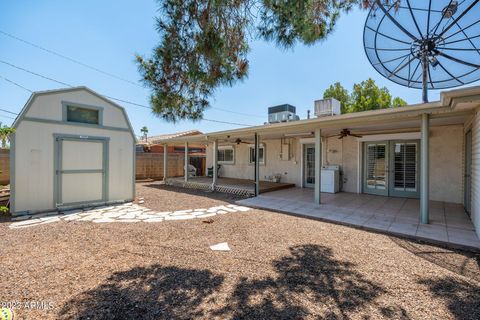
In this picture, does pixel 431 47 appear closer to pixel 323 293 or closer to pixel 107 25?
pixel 323 293

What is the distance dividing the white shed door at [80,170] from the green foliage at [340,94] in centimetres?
2249

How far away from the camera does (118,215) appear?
18.8 ft

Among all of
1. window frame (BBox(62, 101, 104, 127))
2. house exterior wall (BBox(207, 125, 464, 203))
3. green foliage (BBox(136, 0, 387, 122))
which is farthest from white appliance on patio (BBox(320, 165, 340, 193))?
window frame (BBox(62, 101, 104, 127))

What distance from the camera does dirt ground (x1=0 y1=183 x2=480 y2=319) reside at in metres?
2.12

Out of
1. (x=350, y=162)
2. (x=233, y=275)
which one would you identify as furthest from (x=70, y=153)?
(x=350, y=162)

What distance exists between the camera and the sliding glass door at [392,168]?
7453mm

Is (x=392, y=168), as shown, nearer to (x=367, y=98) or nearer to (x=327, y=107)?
(x=327, y=107)

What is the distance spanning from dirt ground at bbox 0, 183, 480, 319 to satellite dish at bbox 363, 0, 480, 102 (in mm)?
5365

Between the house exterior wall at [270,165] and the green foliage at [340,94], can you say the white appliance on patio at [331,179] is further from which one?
the green foliage at [340,94]

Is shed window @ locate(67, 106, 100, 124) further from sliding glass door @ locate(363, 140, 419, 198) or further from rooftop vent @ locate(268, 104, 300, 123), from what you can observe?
sliding glass door @ locate(363, 140, 419, 198)

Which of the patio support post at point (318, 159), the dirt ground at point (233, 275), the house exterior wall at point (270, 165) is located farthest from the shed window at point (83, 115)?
the house exterior wall at point (270, 165)

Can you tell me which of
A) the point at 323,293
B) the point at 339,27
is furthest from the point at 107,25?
the point at 323,293

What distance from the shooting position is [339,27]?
147 inches

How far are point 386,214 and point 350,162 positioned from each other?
3.55 meters
